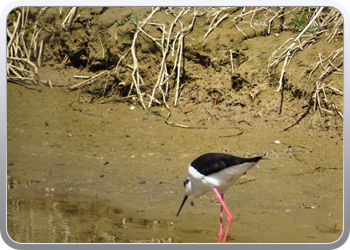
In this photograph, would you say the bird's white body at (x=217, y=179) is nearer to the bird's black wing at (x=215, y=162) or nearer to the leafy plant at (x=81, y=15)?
the bird's black wing at (x=215, y=162)

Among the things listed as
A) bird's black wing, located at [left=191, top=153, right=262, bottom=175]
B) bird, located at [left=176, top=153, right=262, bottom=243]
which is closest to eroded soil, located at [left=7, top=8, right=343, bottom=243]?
bird, located at [left=176, top=153, right=262, bottom=243]

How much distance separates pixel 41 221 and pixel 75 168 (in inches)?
41.7

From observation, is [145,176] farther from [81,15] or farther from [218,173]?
[81,15]

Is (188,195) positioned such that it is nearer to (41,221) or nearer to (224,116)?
(41,221)

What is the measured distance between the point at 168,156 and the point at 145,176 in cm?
47

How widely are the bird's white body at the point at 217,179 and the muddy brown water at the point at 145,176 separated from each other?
25 centimetres

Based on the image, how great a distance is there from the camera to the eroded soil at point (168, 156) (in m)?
4.04

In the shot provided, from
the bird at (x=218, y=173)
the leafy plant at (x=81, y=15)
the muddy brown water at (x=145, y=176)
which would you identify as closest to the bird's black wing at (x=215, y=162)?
the bird at (x=218, y=173)

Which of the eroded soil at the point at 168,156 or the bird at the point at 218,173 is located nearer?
the bird at the point at 218,173

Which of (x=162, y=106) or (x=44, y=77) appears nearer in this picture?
(x=44, y=77)

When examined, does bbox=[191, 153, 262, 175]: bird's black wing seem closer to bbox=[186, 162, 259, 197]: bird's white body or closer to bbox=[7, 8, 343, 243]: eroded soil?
bbox=[186, 162, 259, 197]: bird's white body

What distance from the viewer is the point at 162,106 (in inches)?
246
